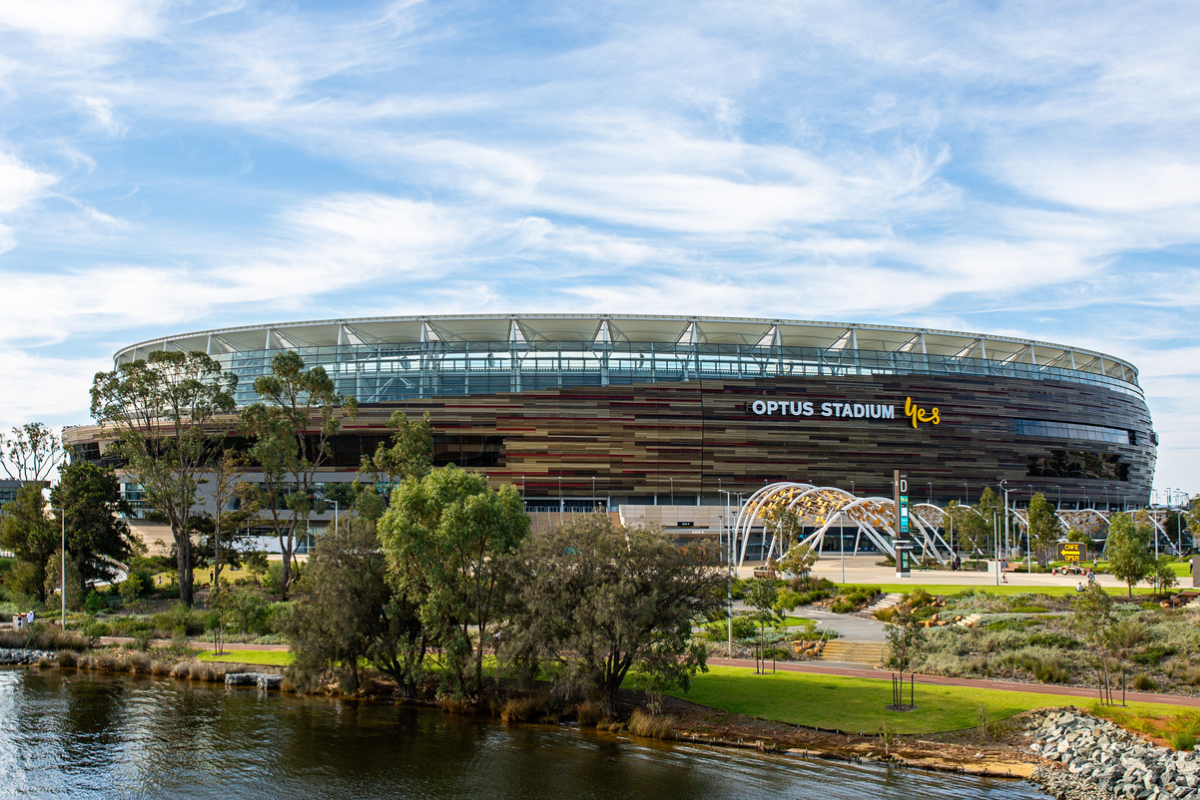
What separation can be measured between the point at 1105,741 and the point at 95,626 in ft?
172

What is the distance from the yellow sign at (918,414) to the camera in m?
109

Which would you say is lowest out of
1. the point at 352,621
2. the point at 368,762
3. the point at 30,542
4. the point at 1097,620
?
the point at 368,762

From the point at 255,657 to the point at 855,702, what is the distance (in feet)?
98.3

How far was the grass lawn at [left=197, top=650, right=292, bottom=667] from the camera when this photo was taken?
42.7m

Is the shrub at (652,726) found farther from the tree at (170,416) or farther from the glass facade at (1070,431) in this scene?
the glass facade at (1070,431)

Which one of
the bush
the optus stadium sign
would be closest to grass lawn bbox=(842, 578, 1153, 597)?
the bush

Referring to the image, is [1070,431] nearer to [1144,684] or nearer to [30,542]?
[1144,684]

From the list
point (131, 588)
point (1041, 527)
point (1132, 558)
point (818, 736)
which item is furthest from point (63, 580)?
point (1041, 527)

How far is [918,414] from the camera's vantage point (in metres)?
110

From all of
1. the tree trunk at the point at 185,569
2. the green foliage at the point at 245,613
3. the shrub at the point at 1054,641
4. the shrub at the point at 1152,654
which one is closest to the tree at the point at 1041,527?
the shrub at the point at 1054,641

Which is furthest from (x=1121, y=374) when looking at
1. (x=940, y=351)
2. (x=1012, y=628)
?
(x=1012, y=628)

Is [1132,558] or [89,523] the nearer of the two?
[1132,558]

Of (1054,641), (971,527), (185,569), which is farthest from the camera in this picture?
(971,527)

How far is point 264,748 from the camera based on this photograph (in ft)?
96.8
